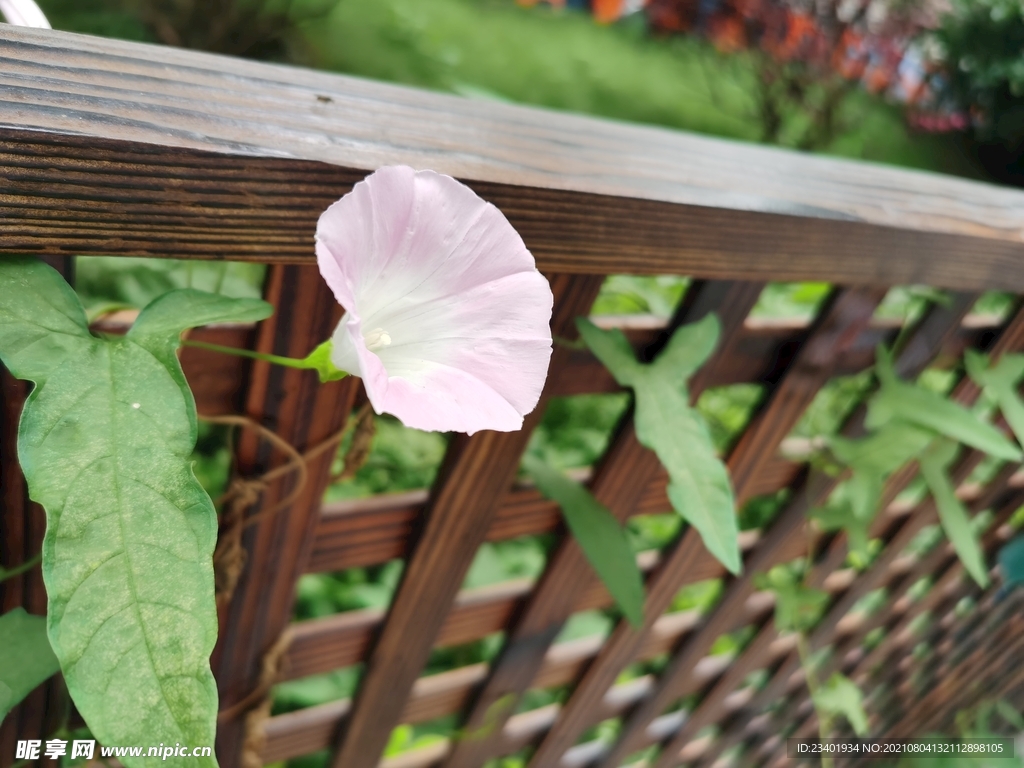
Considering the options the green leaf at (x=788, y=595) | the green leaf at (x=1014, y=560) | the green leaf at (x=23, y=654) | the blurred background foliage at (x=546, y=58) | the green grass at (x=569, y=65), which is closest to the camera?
the green leaf at (x=23, y=654)

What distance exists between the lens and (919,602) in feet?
4.80

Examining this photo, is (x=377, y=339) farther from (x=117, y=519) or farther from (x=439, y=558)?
(x=439, y=558)

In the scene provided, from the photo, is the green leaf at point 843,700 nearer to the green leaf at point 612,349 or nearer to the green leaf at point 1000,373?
the green leaf at point 1000,373

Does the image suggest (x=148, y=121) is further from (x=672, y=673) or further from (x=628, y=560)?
(x=672, y=673)

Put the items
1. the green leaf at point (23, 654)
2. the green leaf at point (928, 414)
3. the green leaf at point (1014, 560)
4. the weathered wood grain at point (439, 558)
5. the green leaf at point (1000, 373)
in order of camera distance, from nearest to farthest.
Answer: the green leaf at point (23, 654), the weathered wood grain at point (439, 558), the green leaf at point (928, 414), the green leaf at point (1000, 373), the green leaf at point (1014, 560)

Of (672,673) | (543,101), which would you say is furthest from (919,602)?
(543,101)

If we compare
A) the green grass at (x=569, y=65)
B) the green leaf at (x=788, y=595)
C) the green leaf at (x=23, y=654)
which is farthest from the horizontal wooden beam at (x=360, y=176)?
the green grass at (x=569, y=65)

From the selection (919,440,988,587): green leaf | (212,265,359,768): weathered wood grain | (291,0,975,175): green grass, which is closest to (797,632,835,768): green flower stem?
(919,440,988,587): green leaf

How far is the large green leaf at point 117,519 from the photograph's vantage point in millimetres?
293

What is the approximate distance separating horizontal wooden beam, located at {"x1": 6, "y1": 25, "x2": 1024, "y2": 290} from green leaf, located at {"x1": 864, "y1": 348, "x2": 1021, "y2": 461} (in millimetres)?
162

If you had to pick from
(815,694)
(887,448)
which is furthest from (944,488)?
(815,694)

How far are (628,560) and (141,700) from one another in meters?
0.48

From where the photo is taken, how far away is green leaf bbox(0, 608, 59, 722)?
430 mm

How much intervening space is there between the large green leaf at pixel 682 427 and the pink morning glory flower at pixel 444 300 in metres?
0.23
